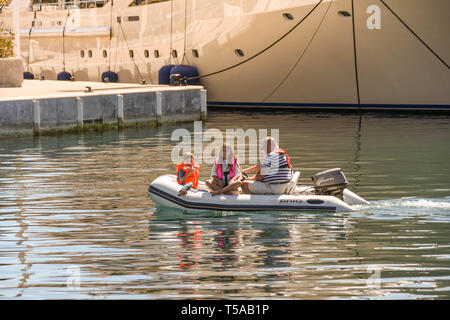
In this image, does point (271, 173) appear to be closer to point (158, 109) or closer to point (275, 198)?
point (275, 198)

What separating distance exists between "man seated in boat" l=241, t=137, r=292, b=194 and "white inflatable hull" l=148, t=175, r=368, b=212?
259mm

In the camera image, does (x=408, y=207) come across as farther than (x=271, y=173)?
No

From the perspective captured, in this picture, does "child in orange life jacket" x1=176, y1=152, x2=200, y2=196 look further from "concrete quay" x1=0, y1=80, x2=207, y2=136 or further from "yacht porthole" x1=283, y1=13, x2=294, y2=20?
"yacht porthole" x1=283, y1=13, x2=294, y2=20

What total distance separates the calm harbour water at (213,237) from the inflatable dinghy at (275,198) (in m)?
0.16

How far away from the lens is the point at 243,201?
49.2ft

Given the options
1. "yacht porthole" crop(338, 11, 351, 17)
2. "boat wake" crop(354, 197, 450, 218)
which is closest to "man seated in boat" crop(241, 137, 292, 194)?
"boat wake" crop(354, 197, 450, 218)

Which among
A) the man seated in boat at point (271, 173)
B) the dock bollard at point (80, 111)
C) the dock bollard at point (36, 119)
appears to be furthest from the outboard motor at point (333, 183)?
the dock bollard at point (80, 111)

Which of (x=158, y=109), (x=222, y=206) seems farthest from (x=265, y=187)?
(x=158, y=109)

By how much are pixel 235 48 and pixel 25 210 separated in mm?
22189

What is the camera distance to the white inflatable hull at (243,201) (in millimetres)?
14797

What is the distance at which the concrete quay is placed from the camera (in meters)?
27.5

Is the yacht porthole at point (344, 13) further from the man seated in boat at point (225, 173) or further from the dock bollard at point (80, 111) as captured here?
the man seated in boat at point (225, 173)

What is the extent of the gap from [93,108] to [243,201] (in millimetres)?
15468
